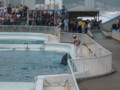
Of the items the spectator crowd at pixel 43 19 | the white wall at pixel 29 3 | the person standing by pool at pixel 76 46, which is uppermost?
the white wall at pixel 29 3

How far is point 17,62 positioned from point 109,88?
8525mm

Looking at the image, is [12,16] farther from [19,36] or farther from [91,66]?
[91,66]

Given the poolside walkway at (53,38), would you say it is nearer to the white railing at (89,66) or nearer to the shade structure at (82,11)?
the shade structure at (82,11)

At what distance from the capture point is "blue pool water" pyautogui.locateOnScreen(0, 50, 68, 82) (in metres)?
15.4

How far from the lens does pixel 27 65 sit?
18.1 meters

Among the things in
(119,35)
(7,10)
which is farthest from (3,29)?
(119,35)

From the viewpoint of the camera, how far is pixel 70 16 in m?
32.6

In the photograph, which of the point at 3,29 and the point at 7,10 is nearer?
the point at 3,29

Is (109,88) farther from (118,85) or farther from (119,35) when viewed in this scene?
(119,35)

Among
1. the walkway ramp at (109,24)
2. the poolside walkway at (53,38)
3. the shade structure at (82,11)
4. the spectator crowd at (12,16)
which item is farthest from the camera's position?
the shade structure at (82,11)

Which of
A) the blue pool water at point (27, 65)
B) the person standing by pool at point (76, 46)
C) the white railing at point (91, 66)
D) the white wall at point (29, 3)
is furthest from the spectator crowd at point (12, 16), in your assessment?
the white railing at point (91, 66)

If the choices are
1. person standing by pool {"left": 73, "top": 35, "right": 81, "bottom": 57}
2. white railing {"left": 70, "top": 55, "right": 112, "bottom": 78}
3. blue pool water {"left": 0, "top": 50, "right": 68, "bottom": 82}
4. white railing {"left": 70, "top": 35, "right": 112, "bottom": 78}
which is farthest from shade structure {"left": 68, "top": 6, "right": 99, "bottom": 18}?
white railing {"left": 70, "top": 55, "right": 112, "bottom": 78}

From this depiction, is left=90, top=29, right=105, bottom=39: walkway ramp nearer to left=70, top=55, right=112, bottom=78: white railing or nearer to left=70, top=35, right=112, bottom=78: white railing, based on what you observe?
left=70, top=35, right=112, bottom=78: white railing

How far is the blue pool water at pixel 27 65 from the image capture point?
15366 mm
